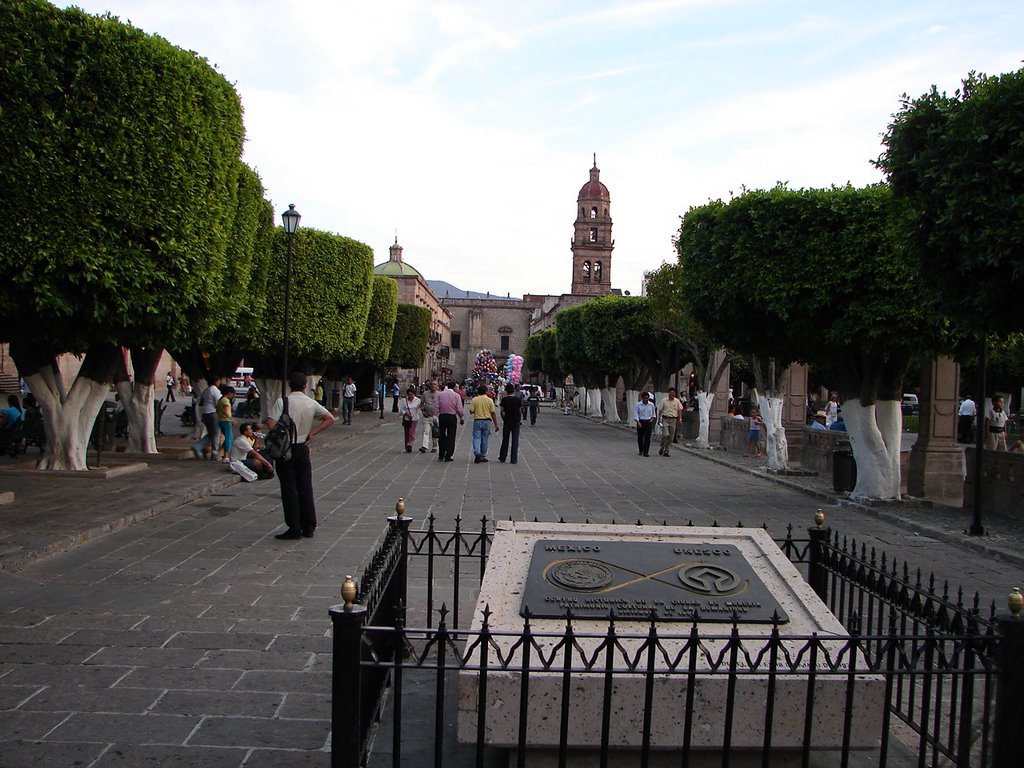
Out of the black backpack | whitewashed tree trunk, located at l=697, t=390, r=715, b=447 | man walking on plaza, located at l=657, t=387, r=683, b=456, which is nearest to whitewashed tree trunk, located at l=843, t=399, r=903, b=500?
man walking on plaza, located at l=657, t=387, r=683, b=456

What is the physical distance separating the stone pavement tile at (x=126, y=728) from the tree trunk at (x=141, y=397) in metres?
13.3

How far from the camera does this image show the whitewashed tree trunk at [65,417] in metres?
14.2

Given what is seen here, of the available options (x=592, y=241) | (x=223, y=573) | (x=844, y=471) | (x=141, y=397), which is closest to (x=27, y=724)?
(x=223, y=573)

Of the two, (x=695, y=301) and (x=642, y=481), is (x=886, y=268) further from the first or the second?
(x=642, y=481)

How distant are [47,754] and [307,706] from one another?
1.19m

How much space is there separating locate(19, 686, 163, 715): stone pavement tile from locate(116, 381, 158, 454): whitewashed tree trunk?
13443 mm

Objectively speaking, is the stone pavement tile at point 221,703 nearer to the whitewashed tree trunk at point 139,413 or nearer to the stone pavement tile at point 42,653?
the stone pavement tile at point 42,653

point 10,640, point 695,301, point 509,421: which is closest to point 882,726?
point 10,640

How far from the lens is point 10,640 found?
18.5 feet

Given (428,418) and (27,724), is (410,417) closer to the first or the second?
(428,418)

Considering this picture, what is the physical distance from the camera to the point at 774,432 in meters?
19.4

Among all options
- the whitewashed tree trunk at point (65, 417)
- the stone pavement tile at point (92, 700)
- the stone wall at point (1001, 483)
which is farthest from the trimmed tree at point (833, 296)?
the stone pavement tile at point (92, 700)

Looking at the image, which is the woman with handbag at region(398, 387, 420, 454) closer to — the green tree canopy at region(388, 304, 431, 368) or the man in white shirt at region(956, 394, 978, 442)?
the man in white shirt at region(956, 394, 978, 442)

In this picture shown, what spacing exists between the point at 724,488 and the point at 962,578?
7.55m
